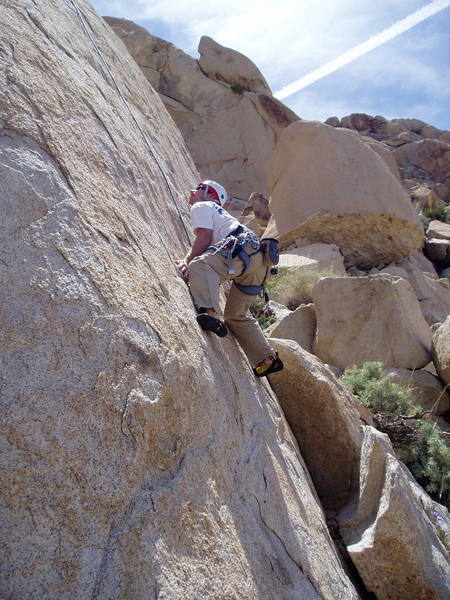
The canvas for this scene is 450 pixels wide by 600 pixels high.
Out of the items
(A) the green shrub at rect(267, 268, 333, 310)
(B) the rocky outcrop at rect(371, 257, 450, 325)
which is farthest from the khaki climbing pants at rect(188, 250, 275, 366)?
(B) the rocky outcrop at rect(371, 257, 450, 325)

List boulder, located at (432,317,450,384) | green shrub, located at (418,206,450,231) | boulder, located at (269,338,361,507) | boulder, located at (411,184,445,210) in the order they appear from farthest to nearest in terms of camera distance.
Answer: boulder, located at (411,184,445,210) < green shrub, located at (418,206,450,231) < boulder, located at (432,317,450,384) < boulder, located at (269,338,361,507)

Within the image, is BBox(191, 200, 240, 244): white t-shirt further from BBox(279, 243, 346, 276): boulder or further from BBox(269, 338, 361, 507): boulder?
BBox(279, 243, 346, 276): boulder

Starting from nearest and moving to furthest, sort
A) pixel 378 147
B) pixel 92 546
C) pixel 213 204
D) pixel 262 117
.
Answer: pixel 92 546, pixel 213 204, pixel 378 147, pixel 262 117

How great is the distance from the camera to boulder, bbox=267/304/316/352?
7898 millimetres

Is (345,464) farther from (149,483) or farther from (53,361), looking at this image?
(53,361)

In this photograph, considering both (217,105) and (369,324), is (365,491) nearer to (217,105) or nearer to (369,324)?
(369,324)

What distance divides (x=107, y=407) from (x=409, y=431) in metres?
4.14

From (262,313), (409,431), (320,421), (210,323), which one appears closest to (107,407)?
(210,323)

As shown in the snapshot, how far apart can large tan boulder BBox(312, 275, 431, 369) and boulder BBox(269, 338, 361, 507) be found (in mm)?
3132

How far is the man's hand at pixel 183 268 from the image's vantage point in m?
3.52

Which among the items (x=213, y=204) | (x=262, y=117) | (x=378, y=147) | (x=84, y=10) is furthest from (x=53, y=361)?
(x=262, y=117)

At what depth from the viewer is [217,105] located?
70.2ft

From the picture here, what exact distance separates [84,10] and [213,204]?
244cm

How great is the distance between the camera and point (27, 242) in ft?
7.16
